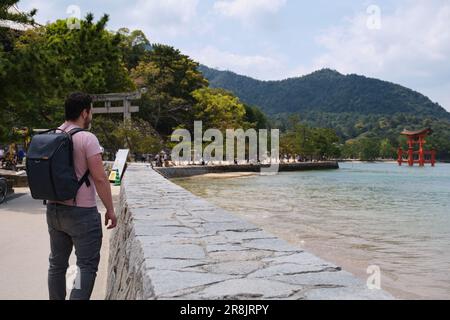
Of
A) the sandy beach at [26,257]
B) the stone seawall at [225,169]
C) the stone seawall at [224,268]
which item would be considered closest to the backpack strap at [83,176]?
the stone seawall at [224,268]

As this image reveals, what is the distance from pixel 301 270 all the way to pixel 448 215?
16.8 meters

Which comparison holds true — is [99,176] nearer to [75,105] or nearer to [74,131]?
[74,131]

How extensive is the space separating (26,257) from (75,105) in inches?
140

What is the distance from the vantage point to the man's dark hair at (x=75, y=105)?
9.99ft

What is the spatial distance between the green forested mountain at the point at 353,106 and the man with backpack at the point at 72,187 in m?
129

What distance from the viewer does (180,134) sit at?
42.2m

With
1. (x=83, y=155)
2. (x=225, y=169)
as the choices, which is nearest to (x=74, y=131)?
(x=83, y=155)

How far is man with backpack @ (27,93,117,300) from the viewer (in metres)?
2.78

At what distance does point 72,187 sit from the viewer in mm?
2807

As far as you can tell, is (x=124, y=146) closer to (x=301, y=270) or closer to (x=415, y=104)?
(x=301, y=270)

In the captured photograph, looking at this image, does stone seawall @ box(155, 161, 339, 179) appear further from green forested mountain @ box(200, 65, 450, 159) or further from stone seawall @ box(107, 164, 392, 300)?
green forested mountain @ box(200, 65, 450, 159)

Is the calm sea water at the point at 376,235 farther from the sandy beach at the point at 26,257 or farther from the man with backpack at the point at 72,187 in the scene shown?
the man with backpack at the point at 72,187
